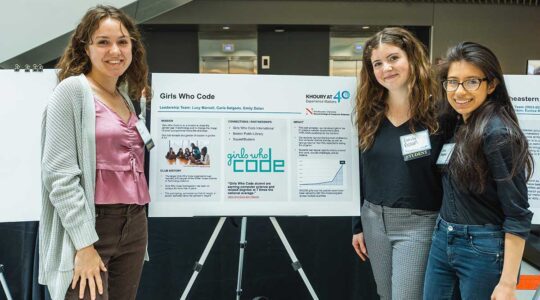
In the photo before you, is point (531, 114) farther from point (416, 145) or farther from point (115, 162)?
point (115, 162)

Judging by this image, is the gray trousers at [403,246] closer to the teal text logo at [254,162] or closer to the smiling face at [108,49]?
the teal text logo at [254,162]

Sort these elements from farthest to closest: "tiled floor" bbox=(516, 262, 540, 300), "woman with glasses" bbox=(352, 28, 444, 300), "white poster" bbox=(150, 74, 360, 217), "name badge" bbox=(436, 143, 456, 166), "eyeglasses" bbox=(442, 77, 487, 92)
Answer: "tiled floor" bbox=(516, 262, 540, 300) < "white poster" bbox=(150, 74, 360, 217) < "woman with glasses" bbox=(352, 28, 444, 300) < "name badge" bbox=(436, 143, 456, 166) < "eyeglasses" bbox=(442, 77, 487, 92)

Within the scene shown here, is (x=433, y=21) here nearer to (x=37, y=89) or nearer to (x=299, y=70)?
(x=299, y=70)

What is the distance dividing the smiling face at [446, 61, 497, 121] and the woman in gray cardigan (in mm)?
1243

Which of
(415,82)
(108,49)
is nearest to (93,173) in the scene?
(108,49)

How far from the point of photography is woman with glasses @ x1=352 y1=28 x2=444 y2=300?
1.76m

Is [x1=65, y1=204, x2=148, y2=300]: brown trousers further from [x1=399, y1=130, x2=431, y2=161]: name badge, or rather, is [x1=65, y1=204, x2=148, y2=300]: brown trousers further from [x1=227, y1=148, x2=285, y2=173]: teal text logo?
[x1=399, y1=130, x2=431, y2=161]: name badge

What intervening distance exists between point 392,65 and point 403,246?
0.75 m

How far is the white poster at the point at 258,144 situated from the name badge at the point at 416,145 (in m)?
0.51

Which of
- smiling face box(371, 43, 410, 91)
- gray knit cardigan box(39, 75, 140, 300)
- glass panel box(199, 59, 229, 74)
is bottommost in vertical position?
gray knit cardigan box(39, 75, 140, 300)

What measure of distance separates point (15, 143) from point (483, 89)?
2255 millimetres

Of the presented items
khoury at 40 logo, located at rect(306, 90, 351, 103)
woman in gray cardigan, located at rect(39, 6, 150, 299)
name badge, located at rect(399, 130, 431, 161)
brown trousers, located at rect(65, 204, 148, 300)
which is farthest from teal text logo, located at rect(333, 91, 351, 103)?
brown trousers, located at rect(65, 204, 148, 300)

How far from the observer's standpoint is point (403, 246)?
1766 millimetres

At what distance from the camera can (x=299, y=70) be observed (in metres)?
7.76
